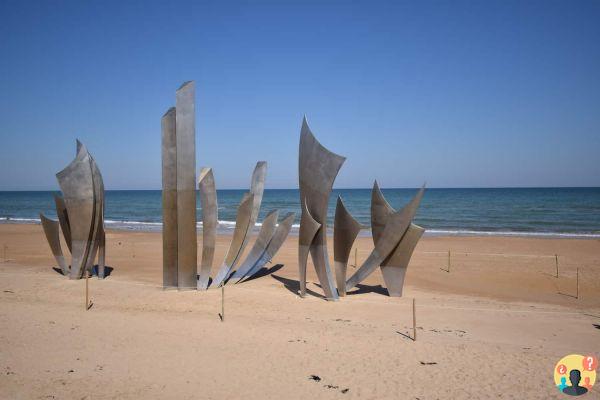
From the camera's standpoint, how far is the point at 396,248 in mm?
11438

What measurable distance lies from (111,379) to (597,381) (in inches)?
281

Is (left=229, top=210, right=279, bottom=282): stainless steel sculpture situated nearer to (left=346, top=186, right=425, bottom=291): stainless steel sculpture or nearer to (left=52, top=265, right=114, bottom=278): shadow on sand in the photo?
(left=346, top=186, right=425, bottom=291): stainless steel sculpture

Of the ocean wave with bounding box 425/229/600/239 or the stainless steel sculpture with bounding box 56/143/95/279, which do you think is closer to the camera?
the stainless steel sculpture with bounding box 56/143/95/279

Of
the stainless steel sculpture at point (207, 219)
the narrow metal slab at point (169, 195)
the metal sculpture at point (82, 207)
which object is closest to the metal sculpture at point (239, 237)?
the stainless steel sculpture at point (207, 219)

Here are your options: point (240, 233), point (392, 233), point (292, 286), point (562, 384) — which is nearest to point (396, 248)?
point (392, 233)

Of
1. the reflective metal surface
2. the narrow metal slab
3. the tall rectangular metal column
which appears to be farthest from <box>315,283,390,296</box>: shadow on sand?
the narrow metal slab

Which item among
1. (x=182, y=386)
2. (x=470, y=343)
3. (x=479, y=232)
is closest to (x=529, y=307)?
(x=470, y=343)

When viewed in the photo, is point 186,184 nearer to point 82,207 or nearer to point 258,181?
point 258,181

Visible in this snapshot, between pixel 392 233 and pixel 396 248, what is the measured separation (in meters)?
0.47

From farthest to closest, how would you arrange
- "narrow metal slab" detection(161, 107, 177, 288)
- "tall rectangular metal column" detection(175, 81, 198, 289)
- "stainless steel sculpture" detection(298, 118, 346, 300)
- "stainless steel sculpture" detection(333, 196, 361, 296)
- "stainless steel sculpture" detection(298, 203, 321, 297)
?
"narrow metal slab" detection(161, 107, 177, 288) < "tall rectangular metal column" detection(175, 81, 198, 289) < "stainless steel sculpture" detection(333, 196, 361, 296) < "stainless steel sculpture" detection(298, 203, 321, 297) < "stainless steel sculpture" detection(298, 118, 346, 300)

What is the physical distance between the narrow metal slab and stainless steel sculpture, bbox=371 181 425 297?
5149mm

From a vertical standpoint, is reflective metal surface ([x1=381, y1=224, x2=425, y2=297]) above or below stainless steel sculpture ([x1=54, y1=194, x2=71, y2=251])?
below

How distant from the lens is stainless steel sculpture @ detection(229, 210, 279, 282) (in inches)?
513

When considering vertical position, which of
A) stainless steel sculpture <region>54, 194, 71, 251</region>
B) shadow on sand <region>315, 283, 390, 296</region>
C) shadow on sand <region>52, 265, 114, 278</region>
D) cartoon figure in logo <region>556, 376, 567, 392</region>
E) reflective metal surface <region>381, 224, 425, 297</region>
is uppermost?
stainless steel sculpture <region>54, 194, 71, 251</region>
